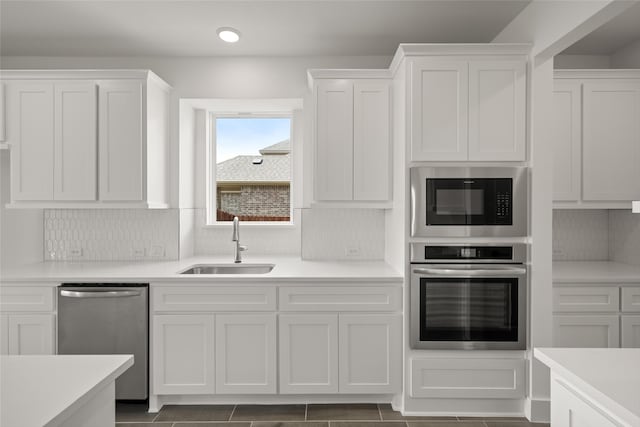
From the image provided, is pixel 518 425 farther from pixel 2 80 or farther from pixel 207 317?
pixel 2 80

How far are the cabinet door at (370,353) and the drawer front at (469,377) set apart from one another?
0.15 m

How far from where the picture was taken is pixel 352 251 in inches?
141

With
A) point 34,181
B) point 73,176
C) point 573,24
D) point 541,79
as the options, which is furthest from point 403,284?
point 34,181

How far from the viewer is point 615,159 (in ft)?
10.2

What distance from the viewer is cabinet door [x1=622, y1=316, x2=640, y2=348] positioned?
2850 millimetres

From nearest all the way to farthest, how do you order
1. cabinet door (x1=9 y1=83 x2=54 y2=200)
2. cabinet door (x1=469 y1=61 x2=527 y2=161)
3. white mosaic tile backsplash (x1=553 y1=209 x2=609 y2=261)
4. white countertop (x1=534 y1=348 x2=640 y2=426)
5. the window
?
white countertop (x1=534 y1=348 x2=640 y2=426) < cabinet door (x1=469 y1=61 x2=527 y2=161) < cabinet door (x1=9 y1=83 x2=54 y2=200) < white mosaic tile backsplash (x1=553 y1=209 x2=609 y2=261) < the window

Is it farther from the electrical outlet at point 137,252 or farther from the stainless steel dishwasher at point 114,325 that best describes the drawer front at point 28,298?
the electrical outlet at point 137,252

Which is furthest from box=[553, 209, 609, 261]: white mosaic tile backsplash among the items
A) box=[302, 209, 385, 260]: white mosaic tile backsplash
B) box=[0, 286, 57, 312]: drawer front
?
box=[0, 286, 57, 312]: drawer front

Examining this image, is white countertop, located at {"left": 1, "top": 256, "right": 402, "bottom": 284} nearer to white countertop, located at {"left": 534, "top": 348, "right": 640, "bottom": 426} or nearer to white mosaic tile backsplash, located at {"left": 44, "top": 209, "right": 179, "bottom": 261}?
white mosaic tile backsplash, located at {"left": 44, "top": 209, "right": 179, "bottom": 261}

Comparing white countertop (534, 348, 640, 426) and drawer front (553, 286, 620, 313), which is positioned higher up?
white countertop (534, 348, 640, 426)

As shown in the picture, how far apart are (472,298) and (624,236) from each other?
5.39 feet

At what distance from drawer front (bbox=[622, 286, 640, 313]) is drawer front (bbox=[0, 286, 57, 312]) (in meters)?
3.75

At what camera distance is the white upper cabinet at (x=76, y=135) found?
301cm

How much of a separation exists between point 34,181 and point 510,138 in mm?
3238
